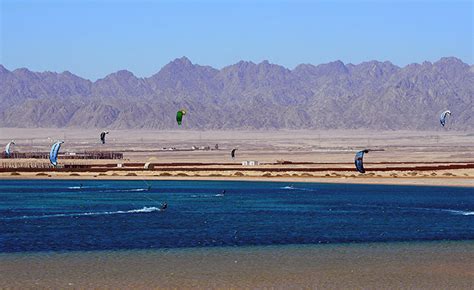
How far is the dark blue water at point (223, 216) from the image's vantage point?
3869 cm

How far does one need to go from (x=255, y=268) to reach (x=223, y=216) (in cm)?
1924

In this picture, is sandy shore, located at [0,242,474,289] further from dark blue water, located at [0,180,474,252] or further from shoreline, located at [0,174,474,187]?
shoreline, located at [0,174,474,187]

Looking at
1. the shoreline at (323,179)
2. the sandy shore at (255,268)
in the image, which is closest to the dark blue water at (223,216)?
the sandy shore at (255,268)

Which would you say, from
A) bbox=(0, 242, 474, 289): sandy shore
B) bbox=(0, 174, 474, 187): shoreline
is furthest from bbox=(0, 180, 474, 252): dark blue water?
bbox=(0, 174, 474, 187): shoreline

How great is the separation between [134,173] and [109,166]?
12.5 meters

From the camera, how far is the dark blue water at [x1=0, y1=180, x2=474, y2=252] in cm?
3869

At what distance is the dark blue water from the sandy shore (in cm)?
263

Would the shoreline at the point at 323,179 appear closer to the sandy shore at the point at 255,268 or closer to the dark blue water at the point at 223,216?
the dark blue water at the point at 223,216

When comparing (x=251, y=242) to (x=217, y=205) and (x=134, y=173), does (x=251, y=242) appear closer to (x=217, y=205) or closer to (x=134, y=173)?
(x=217, y=205)

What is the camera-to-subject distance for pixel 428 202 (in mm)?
Result: 60906

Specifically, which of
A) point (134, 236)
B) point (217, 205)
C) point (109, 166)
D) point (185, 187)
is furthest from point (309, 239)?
point (109, 166)

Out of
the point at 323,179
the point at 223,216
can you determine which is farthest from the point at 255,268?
the point at 323,179

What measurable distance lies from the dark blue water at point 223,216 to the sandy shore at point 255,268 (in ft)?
8.63

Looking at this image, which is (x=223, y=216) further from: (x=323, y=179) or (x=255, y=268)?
(x=323, y=179)
